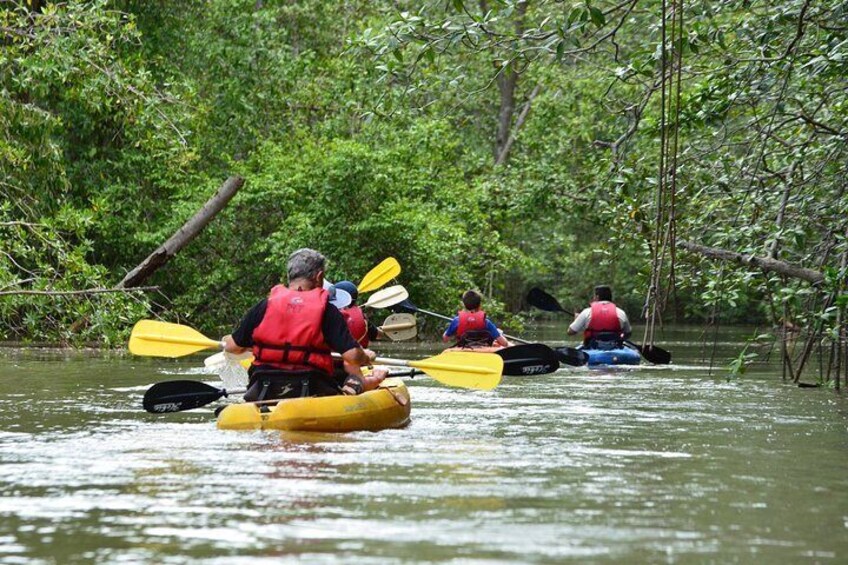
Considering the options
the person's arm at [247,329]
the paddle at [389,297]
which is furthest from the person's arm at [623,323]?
the person's arm at [247,329]

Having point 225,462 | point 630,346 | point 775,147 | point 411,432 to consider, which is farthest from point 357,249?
point 225,462

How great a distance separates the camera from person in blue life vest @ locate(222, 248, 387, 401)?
9.02 m

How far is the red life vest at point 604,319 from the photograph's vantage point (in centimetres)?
1770

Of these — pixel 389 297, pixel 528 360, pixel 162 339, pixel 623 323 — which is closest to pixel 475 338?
pixel 623 323

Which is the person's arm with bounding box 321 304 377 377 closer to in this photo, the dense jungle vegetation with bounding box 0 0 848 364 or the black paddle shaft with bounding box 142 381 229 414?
the black paddle shaft with bounding box 142 381 229 414

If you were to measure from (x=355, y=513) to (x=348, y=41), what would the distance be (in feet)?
19.2

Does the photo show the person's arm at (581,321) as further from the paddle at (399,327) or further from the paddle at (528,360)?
the paddle at (528,360)

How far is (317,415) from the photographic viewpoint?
8789 mm

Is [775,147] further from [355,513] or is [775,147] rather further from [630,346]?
[355,513]

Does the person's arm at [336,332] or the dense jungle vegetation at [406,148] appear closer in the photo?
the person's arm at [336,332]

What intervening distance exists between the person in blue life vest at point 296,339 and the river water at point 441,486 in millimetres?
493

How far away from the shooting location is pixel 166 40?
24.9 metres

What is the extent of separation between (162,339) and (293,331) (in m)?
1.83

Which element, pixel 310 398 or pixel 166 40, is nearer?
pixel 310 398
